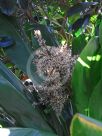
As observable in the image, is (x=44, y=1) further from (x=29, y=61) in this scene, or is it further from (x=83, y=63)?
(x=83, y=63)

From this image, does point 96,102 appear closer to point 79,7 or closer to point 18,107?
point 18,107

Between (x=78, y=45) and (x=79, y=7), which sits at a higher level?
(x=79, y=7)

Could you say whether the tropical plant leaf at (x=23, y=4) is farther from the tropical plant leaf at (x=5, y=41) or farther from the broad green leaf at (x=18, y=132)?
the broad green leaf at (x=18, y=132)

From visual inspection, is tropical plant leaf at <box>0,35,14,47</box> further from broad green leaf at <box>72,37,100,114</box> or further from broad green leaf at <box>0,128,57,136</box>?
broad green leaf at <box>0,128,57,136</box>

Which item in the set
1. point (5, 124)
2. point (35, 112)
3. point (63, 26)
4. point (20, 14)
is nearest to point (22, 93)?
point (35, 112)

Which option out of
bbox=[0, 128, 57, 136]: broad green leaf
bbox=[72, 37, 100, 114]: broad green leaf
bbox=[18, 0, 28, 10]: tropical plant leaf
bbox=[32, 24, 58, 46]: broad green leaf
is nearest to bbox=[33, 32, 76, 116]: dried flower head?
bbox=[72, 37, 100, 114]: broad green leaf

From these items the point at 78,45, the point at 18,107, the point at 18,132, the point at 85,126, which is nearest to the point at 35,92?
the point at 18,107
